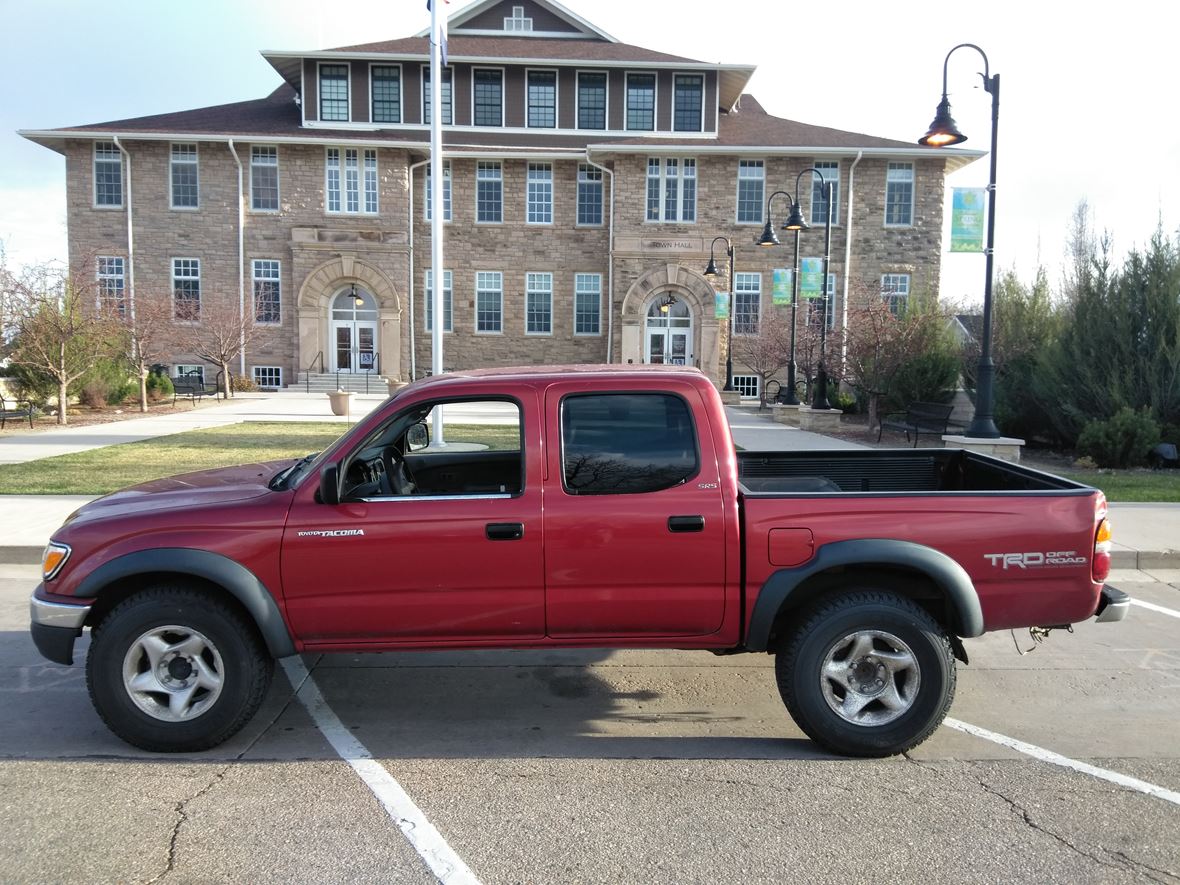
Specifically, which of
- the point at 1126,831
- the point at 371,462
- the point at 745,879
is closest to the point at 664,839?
the point at 745,879

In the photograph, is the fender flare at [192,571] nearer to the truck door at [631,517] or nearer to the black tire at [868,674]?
the truck door at [631,517]

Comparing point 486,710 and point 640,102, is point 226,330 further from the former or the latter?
point 486,710

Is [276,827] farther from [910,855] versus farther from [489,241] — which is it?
[489,241]

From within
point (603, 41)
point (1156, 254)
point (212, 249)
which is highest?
point (603, 41)

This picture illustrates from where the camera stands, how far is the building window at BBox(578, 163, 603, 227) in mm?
37750

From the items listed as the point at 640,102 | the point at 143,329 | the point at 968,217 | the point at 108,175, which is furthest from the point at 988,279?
the point at 108,175

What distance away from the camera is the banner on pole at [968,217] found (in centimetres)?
1338

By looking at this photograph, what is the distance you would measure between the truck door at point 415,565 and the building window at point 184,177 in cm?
3676

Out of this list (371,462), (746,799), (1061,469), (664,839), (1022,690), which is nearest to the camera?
(664,839)

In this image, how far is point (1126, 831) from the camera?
12.0 ft

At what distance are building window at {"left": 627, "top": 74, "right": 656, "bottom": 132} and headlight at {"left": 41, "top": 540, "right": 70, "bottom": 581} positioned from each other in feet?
122

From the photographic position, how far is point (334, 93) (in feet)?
124

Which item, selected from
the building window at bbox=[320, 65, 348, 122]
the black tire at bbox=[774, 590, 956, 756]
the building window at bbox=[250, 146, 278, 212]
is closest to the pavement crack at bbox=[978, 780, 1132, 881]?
the black tire at bbox=[774, 590, 956, 756]

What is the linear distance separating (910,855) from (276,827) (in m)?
2.54
